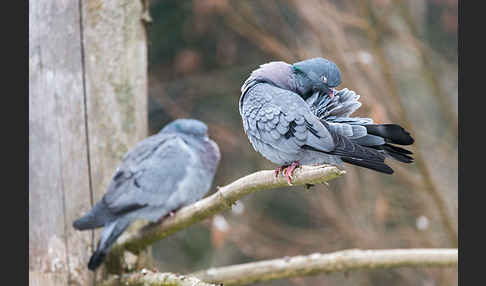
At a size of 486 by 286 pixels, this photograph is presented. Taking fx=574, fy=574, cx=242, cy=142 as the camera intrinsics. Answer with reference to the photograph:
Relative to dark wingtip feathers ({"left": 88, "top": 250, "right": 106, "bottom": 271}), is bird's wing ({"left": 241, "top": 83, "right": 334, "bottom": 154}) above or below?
above

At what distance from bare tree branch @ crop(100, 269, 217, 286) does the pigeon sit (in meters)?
0.72

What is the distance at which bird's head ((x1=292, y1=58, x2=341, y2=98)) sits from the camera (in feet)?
6.91

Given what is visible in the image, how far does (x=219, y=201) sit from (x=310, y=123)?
0.97 meters

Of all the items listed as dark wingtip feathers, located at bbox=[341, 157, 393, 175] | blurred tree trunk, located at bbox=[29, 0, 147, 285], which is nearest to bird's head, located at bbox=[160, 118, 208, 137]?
blurred tree trunk, located at bbox=[29, 0, 147, 285]

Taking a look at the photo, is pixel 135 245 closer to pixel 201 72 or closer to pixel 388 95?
pixel 388 95

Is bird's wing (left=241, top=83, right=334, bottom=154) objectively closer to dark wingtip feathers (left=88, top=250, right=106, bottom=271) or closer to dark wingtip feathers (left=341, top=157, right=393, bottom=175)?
dark wingtip feathers (left=341, top=157, right=393, bottom=175)

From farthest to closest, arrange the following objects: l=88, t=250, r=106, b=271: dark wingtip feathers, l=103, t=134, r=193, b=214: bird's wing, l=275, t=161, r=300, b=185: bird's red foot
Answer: l=103, t=134, r=193, b=214: bird's wing
l=88, t=250, r=106, b=271: dark wingtip feathers
l=275, t=161, r=300, b=185: bird's red foot

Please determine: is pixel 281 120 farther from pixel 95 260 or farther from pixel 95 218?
pixel 95 260

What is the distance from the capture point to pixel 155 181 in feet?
12.4

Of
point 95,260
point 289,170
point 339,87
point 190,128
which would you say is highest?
point 289,170

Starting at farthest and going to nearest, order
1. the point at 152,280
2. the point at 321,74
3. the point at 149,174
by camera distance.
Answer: the point at 149,174
the point at 152,280
the point at 321,74

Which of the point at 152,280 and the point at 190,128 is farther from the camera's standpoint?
the point at 190,128

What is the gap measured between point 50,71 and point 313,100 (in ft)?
5.99

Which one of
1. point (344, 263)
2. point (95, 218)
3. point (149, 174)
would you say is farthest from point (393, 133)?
point (149, 174)
